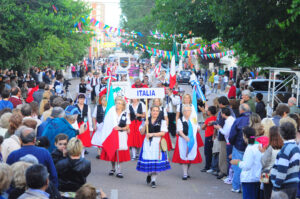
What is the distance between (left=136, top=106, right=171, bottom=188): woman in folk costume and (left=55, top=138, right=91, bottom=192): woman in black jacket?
3365mm

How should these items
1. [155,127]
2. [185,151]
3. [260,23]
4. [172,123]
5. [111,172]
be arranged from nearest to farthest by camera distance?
[155,127], [185,151], [111,172], [260,23], [172,123]

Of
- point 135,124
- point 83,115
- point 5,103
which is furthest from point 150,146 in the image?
point 5,103

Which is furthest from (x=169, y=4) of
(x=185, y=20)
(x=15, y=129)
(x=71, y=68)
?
(x=71, y=68)

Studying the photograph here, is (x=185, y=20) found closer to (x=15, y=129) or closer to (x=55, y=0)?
(x=55, y=0)

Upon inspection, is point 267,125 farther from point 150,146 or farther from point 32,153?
point 32,153

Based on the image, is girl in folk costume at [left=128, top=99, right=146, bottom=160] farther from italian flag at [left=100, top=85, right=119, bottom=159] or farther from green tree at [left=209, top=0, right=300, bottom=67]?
green tree at [left=209, top=0, right=300, bottom=67]

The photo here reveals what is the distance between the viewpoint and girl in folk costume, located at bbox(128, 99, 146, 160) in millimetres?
12461

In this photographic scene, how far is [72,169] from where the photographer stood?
607 centimetres

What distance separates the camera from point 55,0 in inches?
838

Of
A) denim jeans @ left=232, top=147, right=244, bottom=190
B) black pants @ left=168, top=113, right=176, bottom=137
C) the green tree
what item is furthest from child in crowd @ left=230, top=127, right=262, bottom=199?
black pants @ left=168, top=113, right=176, bottom=137

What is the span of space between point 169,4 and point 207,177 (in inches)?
339

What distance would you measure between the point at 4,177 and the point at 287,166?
362 cm

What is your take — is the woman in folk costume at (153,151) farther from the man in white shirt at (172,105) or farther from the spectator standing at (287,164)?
the man in white shirt at (172,105)

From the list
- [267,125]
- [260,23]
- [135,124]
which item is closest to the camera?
[267,125]
